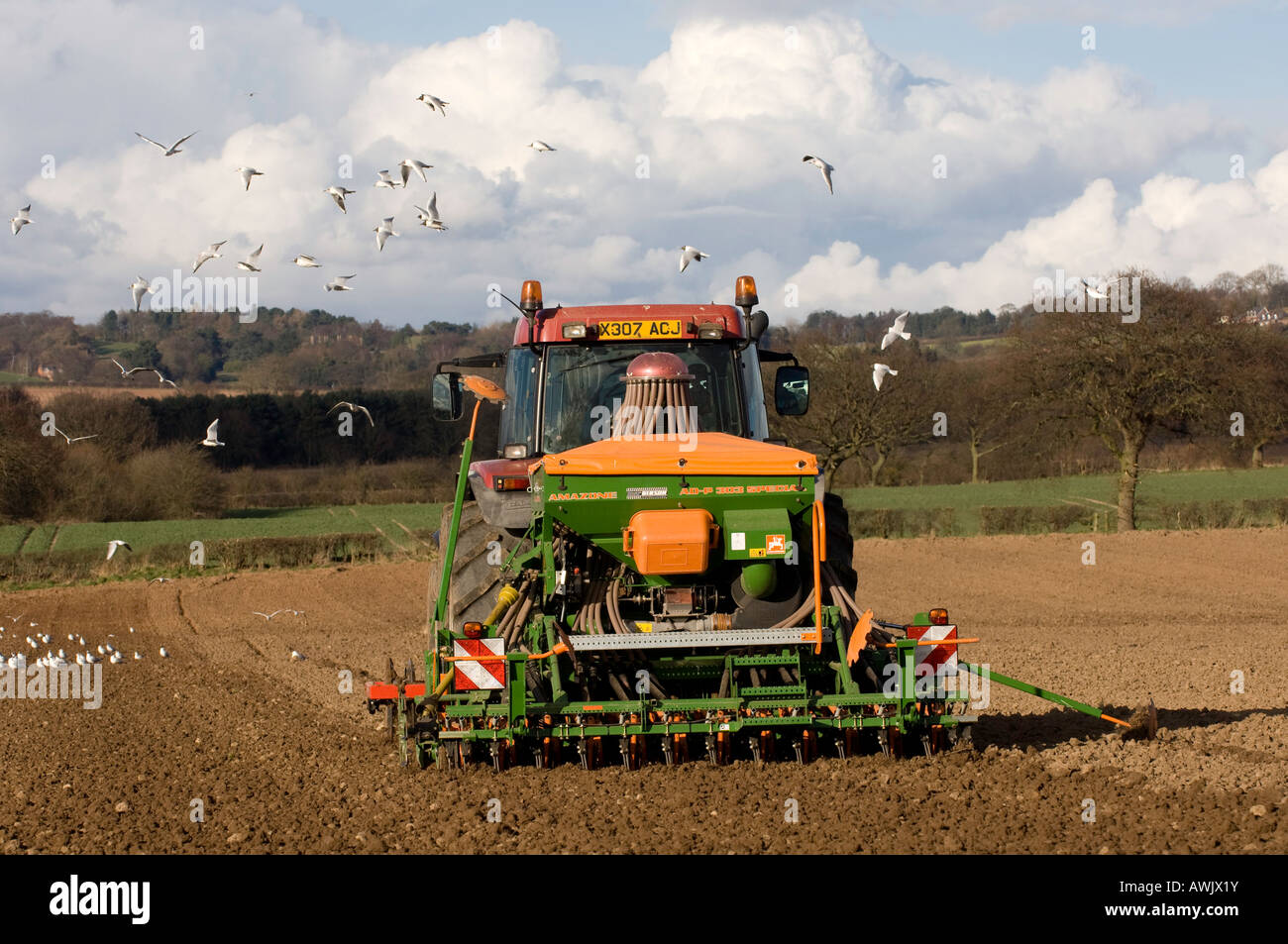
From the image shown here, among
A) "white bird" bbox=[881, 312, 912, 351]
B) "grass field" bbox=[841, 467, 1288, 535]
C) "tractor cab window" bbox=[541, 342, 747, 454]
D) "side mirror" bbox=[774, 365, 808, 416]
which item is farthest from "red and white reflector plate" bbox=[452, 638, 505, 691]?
"grass field" bbox=[841, 467, 1288, 535]

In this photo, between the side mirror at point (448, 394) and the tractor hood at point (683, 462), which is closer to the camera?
Result: the tractor hood at point (683, 462)

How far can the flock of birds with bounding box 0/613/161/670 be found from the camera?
14.2m

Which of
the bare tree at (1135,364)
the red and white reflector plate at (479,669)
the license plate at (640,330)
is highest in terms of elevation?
the bare tree at (1135,364)

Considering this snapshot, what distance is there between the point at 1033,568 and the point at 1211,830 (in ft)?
69.0

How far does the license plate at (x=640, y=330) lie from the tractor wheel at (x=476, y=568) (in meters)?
1.54

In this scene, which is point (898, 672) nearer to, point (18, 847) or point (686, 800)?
point (686, 800)

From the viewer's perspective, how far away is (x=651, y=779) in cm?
731

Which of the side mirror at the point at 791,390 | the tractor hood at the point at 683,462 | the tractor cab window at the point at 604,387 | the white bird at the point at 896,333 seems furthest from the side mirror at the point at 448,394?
the white bird at the point at 896,333

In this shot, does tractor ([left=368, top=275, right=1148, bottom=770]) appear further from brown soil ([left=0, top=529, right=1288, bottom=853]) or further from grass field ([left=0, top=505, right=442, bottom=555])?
grass field ([left=0, top=505, right=442, bottom=555])

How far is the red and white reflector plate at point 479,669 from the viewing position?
751 cm

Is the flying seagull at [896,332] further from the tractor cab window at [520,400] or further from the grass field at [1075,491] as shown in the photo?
the grass field at [1075,491]

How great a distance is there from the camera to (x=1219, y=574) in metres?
24.2

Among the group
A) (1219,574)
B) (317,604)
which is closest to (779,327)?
(1219,574)

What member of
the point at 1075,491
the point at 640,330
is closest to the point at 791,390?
the point at 640,330
